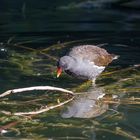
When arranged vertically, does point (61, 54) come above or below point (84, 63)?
above

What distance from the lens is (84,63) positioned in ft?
27.3

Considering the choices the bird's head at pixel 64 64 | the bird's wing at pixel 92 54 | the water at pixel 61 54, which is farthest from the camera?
the bird's wing at pixel 92 54

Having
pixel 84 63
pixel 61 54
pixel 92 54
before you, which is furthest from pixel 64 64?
pixel 61 54

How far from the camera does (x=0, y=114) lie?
6695 mm

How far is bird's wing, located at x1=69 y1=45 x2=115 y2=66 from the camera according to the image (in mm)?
8328

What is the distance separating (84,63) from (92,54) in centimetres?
21

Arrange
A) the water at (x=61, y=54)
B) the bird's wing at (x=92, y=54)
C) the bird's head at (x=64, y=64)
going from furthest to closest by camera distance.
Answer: the bird's wing at (x=92, y=54), the bird's head at (x=64, y=64), the water at (x=61, y=54)

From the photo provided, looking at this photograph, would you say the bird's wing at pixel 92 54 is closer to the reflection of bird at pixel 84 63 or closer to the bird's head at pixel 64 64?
the reflection of bird at pixel 84 63

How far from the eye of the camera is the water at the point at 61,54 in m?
6.35

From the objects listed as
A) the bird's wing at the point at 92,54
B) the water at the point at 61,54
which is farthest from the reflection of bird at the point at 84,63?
the water at the point at 61,54

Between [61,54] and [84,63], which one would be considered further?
[61,54]

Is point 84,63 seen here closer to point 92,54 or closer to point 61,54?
point 92,54

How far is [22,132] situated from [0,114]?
66 cm

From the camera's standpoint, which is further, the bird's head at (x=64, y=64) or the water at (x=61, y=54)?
the bird's head at (x=64, y=64)
